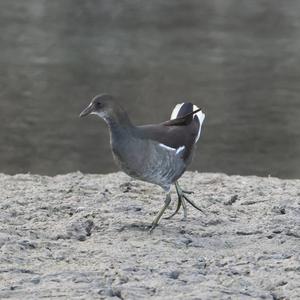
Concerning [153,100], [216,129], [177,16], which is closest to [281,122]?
[216,129]

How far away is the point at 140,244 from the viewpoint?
6121mm

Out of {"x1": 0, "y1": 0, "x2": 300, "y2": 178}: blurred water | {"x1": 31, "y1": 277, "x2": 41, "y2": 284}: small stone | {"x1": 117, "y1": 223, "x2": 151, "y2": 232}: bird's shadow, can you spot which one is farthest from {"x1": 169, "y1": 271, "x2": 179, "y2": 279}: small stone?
{"x1": 0, "y1": 0, "x2": 300, "y2": 178}: blurred water

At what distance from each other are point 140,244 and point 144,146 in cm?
60

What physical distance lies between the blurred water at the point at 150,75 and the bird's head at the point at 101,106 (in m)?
4.26

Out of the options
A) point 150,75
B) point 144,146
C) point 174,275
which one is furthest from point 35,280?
point 150,75

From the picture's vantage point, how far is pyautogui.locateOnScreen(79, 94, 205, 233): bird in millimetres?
6125

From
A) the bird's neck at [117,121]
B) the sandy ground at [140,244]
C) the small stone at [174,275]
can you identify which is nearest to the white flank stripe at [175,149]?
the bird's neck at [117,121]

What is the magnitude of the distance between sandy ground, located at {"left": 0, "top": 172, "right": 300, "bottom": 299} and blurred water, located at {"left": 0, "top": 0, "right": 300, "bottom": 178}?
294 centimetres

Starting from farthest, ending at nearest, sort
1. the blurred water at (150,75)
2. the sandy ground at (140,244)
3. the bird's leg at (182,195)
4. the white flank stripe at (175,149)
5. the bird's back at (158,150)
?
1. the blurred water at (150,75)
2. the bird's leg at (182,195)
3. the white flank stripe at (175,149)
4. the bird's back at (158,150)
5. the sandy ground at (140,244)

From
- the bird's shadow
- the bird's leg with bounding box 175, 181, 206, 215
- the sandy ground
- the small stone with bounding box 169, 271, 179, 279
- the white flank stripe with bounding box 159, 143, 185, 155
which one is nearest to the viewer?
the sandy ground

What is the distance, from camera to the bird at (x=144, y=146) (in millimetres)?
6125

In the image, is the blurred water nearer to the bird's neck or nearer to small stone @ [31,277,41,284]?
the bird's neck

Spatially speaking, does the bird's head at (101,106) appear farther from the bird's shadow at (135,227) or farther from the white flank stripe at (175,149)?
the bird's shadow at (135,227)

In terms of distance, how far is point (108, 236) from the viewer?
6297 millimetres
